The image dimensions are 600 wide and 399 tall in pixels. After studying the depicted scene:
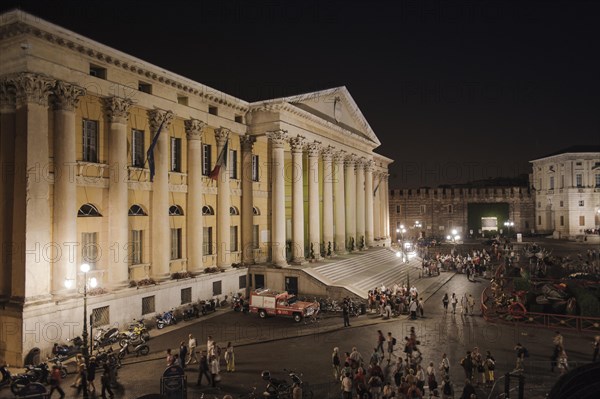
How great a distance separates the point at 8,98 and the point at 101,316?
1078cm

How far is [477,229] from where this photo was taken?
71562 mm

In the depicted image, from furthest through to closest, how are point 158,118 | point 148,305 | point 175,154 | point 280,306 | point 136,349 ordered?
point 175,154, point 280,306, point 158,118, point 148,305, point 136,349

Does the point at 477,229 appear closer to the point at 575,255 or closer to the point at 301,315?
the point at 575,255

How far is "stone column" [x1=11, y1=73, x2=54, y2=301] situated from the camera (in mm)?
17500

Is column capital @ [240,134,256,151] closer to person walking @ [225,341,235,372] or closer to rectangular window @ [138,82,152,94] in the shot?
rectangular window @ [138,82,152,94]

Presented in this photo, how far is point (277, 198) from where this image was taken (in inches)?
1248

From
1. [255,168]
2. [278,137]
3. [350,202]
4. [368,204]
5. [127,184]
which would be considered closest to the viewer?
[127,184]

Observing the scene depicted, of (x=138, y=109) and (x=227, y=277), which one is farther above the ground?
(x=138, y=109)

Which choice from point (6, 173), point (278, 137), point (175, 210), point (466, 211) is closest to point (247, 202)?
point (278, 137)

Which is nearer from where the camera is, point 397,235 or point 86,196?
point 86,196

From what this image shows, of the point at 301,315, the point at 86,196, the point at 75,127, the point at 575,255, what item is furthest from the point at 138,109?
the point at 575,255

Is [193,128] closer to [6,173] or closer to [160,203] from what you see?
[160,203]

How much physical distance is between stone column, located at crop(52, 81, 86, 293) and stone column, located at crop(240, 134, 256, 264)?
14334mm

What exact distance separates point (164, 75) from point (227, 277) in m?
13.7
